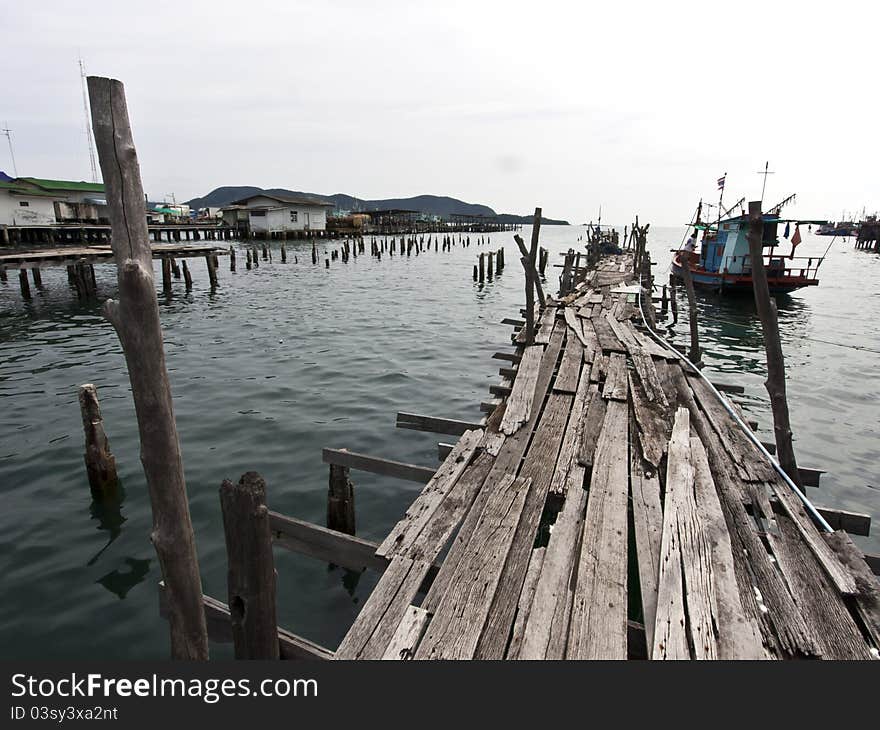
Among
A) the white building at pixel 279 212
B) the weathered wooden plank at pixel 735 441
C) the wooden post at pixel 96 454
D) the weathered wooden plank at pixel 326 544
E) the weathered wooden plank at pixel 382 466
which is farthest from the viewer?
the white building at pixel 279 212

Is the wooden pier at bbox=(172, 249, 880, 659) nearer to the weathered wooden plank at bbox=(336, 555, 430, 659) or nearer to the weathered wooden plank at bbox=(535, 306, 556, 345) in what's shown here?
the weathered wooden plank at bbox=(336, 555, 430, 659)

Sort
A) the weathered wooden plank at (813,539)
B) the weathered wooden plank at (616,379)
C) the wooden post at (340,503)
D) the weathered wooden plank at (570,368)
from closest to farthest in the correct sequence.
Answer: the weathered wooden plank at (813,539), the wooden post at (340,503), the weathered wooden plank at (616,379), the weathered wooden plank at (570,368)

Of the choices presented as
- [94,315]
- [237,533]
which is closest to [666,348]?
[237,533]

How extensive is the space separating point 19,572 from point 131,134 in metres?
5.52

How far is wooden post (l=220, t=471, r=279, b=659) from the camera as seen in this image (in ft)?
8.02

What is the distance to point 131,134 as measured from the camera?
2.40m

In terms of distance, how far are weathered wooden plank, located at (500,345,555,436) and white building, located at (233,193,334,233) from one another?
62603 millimetres

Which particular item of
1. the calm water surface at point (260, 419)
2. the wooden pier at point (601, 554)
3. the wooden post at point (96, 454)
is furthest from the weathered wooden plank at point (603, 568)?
the wooden post at point (96, 454)

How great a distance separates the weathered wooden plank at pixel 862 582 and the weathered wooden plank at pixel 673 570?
3.55 ft

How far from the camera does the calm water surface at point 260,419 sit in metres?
5.09

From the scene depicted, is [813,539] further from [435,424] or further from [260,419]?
[260,419]

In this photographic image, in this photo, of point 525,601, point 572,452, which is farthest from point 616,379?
point 525,601

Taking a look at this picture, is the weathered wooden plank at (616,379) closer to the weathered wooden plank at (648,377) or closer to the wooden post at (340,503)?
the weathered wooden plank at (648,377)

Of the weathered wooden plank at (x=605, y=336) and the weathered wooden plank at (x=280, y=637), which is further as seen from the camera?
the weathered wooden plank at (x=605, y=336)
